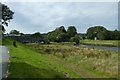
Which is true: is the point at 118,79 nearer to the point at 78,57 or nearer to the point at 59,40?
the point at 78,57

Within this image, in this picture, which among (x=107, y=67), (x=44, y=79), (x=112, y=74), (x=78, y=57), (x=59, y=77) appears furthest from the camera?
(x=78, y=57)

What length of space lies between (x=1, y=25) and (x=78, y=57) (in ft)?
187

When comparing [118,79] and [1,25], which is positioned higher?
[1,25]

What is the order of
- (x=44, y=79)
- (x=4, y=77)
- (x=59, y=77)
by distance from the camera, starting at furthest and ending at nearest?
1. (x=59, y=77)
2. (x=44, y=79)
3. (x=4, y=77)

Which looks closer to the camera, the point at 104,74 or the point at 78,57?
the point at 104,74

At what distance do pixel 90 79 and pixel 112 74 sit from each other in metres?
5.25

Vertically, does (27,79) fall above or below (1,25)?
below

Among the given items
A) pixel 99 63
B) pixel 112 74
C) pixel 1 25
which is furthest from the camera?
pixel 1 25

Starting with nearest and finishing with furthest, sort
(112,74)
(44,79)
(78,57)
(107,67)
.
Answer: (44,79), (112,74), (107,67), (78,57)

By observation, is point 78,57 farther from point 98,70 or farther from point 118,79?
point 118,79

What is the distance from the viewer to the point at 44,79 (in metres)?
27.7

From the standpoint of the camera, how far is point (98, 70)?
40.5m

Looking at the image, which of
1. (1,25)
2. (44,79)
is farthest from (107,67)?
(1,25)

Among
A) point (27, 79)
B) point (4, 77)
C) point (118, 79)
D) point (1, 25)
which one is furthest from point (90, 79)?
point (1, 25)
